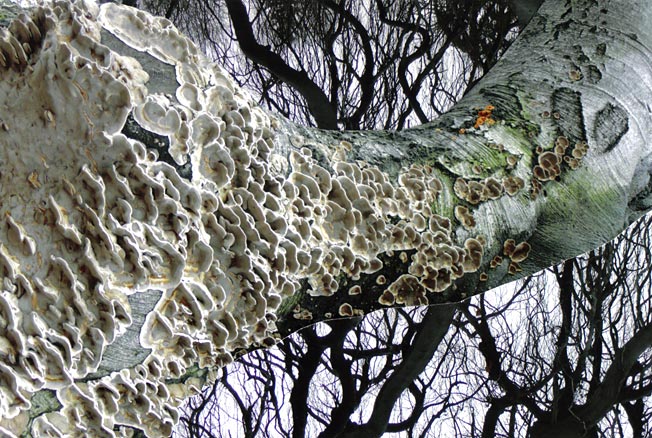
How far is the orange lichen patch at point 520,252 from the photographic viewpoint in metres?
0.51

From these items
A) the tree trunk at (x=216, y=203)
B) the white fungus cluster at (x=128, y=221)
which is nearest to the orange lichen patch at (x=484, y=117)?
the tree trunk at (x=216, y=203)

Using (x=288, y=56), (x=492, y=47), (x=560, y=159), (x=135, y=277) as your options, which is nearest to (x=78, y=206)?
(x=135, y=277)

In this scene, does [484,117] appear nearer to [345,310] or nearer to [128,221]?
[345,310]

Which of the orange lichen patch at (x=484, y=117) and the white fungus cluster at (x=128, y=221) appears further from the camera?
the orange lichen patch at (x=484, y=117)

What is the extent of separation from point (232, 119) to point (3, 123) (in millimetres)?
116

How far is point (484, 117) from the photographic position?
526 mm

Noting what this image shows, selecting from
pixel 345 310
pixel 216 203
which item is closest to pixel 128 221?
pixel 216 203

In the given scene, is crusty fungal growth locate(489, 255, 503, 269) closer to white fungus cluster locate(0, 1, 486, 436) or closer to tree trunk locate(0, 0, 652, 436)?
tree trunk locate(0, 0, 652, 436)

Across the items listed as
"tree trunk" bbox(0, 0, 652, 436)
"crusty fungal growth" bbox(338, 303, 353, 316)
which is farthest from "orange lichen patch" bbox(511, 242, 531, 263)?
"crusty fungal growth" bbox(338, 303, 353, 316)

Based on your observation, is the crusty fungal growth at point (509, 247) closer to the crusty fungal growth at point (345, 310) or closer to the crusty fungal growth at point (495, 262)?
the crusty fungal growth at point (495, 262)

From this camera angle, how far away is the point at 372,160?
48cm

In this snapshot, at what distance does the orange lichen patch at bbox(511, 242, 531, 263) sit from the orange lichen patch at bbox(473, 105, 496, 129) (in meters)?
0.09

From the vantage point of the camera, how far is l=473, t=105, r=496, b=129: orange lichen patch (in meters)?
0.52

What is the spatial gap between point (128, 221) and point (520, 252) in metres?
0.27
